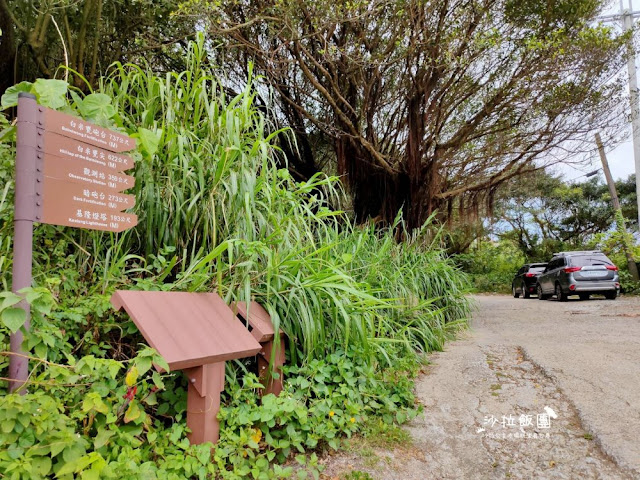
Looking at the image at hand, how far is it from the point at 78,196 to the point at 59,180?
93mm

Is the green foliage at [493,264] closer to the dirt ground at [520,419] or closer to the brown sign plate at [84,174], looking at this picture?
the dirt ground at [520,419]

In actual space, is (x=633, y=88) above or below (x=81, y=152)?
above

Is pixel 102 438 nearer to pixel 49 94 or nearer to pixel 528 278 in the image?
pixel 49 94

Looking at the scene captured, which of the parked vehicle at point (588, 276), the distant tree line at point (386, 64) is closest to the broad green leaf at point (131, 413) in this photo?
the distant tree line at point (386, 64)

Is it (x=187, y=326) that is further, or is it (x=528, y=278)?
(x=528, y=278)

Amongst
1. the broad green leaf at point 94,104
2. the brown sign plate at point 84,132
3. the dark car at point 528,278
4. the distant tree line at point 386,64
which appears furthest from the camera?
the dark car at point 528,278

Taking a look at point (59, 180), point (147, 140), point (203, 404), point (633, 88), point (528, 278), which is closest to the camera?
point (59, 180)

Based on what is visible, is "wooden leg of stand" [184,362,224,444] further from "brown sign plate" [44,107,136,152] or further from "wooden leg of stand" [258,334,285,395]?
"brown sign plate" [44,107,136,152]

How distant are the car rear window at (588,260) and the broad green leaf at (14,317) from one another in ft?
41.5

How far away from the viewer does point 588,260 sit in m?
11.5

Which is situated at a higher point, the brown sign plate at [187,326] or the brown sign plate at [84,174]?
the brown sign plate at [84,174]

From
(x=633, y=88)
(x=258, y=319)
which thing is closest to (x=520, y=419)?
(x=258, y=319)

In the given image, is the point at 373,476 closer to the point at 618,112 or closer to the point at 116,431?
the point at 116,431

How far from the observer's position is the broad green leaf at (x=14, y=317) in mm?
1428
